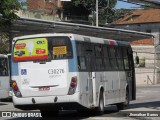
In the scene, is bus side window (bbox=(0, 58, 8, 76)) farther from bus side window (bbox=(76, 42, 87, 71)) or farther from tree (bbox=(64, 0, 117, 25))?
tree (bbox=(64, 0, 117, 25))

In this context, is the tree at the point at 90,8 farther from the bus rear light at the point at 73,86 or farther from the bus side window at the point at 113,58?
the bus rear light at the point at 73,86

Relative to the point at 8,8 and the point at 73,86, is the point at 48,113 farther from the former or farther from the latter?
A: the point at 8,8

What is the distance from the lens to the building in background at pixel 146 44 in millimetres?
71250

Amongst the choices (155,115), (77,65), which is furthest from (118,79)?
(77,65)

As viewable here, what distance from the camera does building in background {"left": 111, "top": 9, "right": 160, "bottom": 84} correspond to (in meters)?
71.2

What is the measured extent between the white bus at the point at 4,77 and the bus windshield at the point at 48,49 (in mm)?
12742

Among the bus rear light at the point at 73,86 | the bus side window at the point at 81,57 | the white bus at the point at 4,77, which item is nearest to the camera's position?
the bus rear light at the point at 73,86

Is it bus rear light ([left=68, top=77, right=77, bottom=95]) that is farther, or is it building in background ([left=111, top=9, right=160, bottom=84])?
building in background ([left=111, top=9, right=160, bottom=84])

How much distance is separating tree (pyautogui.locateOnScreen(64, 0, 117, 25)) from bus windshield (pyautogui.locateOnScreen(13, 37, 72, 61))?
66.2 meters

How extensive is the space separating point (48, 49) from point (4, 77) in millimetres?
13521

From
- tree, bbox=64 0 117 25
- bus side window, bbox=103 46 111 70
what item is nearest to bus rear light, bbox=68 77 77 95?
bus side window, bbox=103 46 111 70

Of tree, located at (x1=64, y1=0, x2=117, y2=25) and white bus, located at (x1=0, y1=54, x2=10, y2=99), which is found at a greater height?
tree, located at (x1=64, y1=0, x2=117, y2=25)

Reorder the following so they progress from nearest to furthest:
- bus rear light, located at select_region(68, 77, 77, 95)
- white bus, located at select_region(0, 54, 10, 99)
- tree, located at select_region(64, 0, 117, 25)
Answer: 1. bus rear light, located at select_region(68, 77, 77, 95)
2. white bus, located at select_region(0, 54, 10, 99)
3. tree, located at select_region(64, 0, 117, 25)

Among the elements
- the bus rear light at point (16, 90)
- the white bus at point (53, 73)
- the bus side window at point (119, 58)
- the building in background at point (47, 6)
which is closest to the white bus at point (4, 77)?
the bus side window at point (119, 58)
